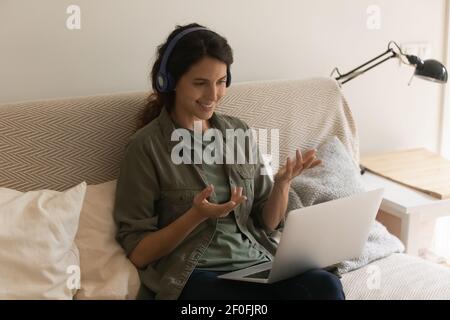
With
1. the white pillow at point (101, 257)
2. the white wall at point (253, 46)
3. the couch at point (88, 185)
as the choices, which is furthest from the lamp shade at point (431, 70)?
the white pillow at point (101, 257)

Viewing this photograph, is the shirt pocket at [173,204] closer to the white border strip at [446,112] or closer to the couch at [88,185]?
the couch at [88,185]

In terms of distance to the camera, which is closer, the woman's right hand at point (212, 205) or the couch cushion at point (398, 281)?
the woman's right hand at point (212, 205)

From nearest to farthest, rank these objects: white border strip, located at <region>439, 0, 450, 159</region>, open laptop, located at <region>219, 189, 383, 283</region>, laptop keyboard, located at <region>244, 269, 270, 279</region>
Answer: open laptop, located at <region>219, 189, 383, 283</region>, laptop keyboard, located at <region>244, 269, 270, 279</region>, white border strip, located at <region>439, 0, 450, 159</region>

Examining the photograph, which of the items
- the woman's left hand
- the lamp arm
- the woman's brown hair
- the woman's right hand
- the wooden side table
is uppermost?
the woman's brown hair

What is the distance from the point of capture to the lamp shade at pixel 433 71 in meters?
2.27

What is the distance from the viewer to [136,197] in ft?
5.52

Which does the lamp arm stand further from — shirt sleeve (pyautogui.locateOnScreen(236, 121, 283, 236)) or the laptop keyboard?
the laptop keyboard

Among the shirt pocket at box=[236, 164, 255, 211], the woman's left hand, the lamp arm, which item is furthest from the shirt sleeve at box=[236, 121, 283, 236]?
the lamp arm

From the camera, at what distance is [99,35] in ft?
6.68

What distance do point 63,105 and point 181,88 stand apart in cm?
34

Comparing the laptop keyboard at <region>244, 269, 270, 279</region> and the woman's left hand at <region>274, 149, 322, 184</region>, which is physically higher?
the woman's left hand at <region>274, 149, 322, 184</region>

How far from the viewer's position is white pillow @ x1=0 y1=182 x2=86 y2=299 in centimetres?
152

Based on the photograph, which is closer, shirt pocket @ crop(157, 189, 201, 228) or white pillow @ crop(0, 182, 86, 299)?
white pillow @ crop(0, 182, 86, 299)

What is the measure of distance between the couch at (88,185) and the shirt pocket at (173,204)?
141 mm
